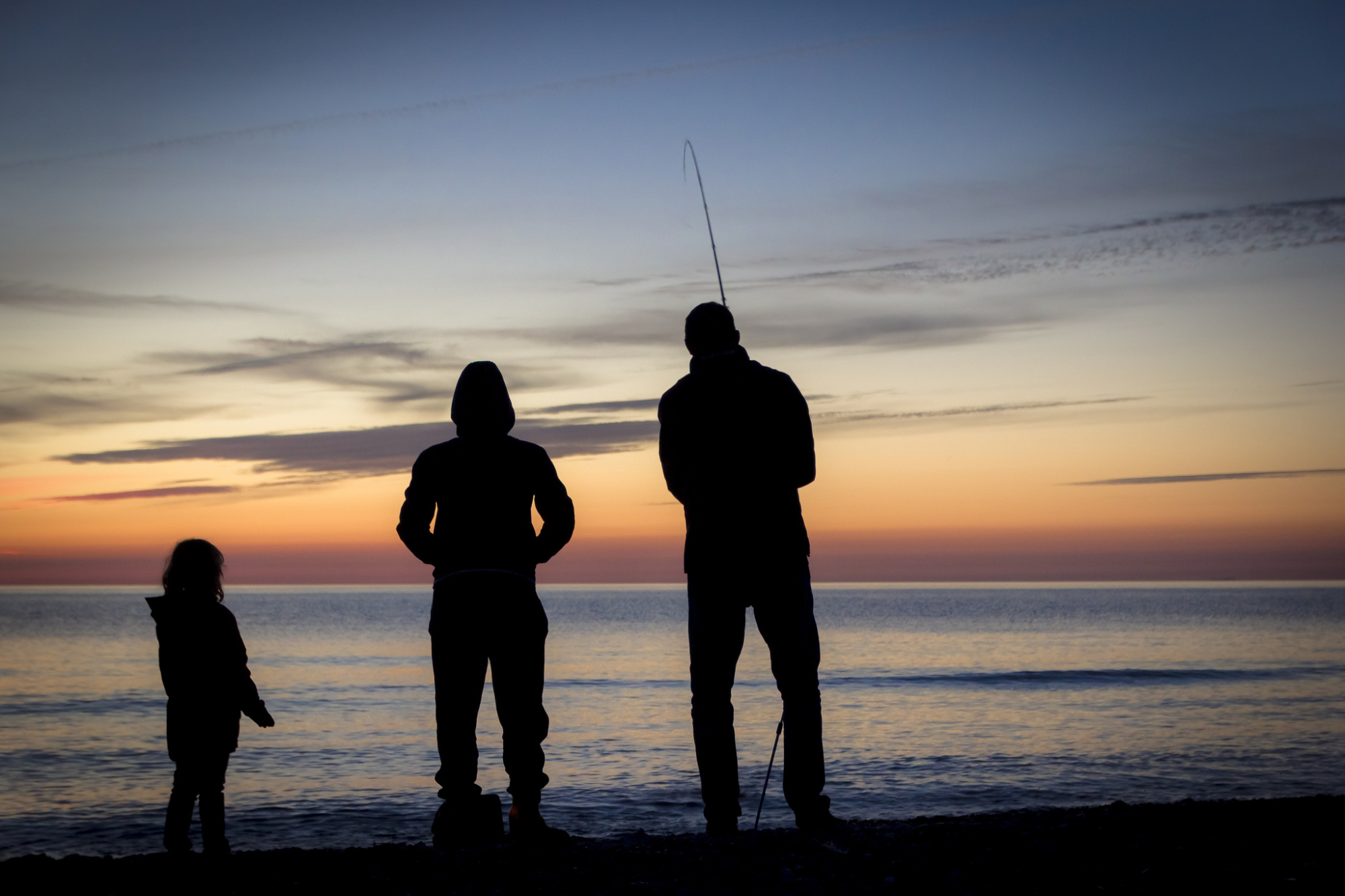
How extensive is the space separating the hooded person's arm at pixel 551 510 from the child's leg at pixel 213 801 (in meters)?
1.91

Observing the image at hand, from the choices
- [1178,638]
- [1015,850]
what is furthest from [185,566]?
[1178,638]

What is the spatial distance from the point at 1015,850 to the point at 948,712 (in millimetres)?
14998

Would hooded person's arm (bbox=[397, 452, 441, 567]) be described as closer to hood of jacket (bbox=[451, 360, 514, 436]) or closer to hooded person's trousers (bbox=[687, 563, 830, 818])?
hood of jacket (bbox=[451, 360, 514, 436])

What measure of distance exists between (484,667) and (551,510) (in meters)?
0.74

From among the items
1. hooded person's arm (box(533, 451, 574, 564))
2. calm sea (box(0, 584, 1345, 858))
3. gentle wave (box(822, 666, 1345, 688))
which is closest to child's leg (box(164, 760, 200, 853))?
hooded person's arm (box(533, 451, 574, 564))

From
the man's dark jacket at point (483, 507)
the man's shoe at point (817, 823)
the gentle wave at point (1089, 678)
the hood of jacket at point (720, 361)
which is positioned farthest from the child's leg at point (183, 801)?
the gentle wave at point (1089, 678)

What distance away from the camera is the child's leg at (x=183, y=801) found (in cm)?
454

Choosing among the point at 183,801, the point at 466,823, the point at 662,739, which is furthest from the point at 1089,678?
the point at 183,801

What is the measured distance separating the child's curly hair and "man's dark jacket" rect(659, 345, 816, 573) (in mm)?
2372

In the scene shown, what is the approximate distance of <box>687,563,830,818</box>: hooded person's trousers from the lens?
4.08 metres

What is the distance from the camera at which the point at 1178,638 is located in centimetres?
4397

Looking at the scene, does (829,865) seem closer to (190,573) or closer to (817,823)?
(817,823)

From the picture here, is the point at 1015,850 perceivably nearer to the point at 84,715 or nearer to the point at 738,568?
the point at 738,568

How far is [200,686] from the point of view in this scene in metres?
4.67
